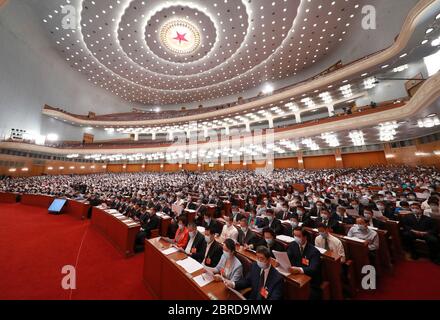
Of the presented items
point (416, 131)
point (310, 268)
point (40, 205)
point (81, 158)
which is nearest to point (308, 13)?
point (416, 131)

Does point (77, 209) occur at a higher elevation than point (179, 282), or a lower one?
lower

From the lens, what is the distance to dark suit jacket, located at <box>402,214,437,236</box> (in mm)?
3720

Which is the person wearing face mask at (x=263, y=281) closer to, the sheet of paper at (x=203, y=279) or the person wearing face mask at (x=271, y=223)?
the sheet of paper at (x=203, y=279)

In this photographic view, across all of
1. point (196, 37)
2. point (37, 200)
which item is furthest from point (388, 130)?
point (37, 200)

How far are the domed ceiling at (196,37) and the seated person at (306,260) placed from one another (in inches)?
726

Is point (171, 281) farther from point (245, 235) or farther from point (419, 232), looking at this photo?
point (419, 232)

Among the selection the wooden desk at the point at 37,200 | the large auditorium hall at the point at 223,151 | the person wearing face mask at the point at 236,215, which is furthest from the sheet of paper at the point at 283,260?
the wooden desk at the point at 37,200

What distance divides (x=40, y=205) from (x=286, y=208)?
1256 cm

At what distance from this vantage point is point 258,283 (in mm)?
2096

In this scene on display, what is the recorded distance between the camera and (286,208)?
5.42m

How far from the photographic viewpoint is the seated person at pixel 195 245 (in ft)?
10.2

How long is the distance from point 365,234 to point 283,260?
225cm

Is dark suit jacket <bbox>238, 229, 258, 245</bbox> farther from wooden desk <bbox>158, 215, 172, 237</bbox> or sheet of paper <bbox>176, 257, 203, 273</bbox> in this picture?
wooden desk <bbox>158, 215, 172, 237</bbox>
